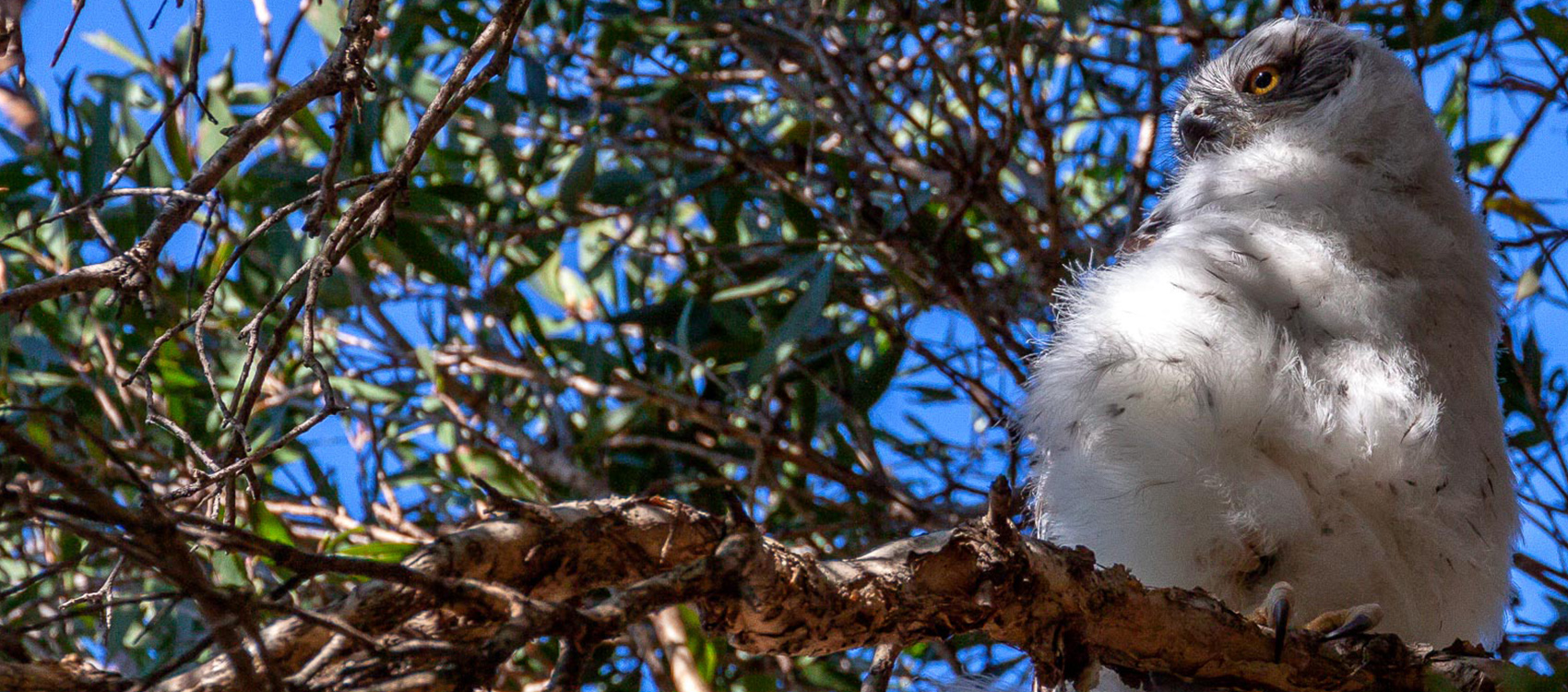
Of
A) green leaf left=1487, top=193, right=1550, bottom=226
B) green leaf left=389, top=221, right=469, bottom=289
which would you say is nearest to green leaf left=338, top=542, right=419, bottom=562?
green leaf left=389, top=221, right=469, bottom=289

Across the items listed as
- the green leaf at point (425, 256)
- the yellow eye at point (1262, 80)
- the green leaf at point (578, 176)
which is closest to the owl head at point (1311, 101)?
the yellow eye at point (1262, 80)

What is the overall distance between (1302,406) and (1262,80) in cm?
116

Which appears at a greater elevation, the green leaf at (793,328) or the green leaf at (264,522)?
the green leaf at (793,328)

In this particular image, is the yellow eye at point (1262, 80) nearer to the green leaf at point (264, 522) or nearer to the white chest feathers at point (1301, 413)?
the white chest feathers at point (1301, 413)

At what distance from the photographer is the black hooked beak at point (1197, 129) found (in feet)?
9.51

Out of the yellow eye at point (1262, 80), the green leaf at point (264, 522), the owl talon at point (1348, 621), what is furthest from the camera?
the yellow eye at point (1262, 80)

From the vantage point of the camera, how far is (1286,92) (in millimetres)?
2820

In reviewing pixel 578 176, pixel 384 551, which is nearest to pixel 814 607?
pixel 384 551

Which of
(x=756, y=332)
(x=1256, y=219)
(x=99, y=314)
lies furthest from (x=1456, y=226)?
(x=99, y=314)

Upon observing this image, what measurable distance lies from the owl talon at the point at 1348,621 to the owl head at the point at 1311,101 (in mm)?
888

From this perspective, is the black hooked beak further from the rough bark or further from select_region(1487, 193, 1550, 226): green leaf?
the rough bark

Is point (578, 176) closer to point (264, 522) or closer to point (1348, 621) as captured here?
point (264, 522)

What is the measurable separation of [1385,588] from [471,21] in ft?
8.39

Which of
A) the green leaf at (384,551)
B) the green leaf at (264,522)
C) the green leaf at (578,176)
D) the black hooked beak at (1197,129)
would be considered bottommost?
the green leaf at (384,551)
